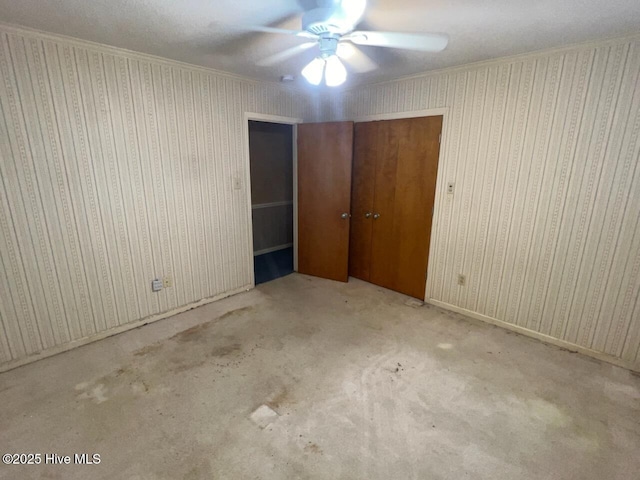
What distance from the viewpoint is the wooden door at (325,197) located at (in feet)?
12.3

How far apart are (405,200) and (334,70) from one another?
5.84 ft

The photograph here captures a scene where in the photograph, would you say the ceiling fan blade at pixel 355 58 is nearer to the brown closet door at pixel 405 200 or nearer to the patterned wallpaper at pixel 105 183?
the brown closet door at pixel 405 200

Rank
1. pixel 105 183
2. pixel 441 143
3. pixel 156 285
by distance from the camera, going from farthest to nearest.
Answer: pixel 441 143 → pixel 156 285 → pixel 105 183

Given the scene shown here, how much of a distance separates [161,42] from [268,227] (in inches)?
126

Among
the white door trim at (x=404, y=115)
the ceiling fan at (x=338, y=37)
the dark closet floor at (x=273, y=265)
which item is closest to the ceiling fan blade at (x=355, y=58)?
the ceiling fan at (x=338, y=37)

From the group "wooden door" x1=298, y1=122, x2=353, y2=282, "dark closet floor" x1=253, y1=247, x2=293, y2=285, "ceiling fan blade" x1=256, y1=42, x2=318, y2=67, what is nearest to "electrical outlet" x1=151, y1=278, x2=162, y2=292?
"dark closet floor" x1=253, y1=247, x2=293, y2=285

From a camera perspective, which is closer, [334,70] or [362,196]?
[334,70]

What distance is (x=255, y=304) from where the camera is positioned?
345cm

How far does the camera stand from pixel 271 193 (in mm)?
5211

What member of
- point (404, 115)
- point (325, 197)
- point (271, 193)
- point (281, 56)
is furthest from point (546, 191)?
point (271, 193)

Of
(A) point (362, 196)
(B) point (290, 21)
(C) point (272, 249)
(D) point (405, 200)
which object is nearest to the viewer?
(B) point (290, 21)

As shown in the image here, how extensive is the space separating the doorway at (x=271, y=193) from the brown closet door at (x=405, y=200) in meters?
1.48

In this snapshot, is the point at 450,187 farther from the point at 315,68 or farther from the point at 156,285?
the point at 156,285

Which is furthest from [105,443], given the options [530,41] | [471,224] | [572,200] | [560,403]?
[530,41]
